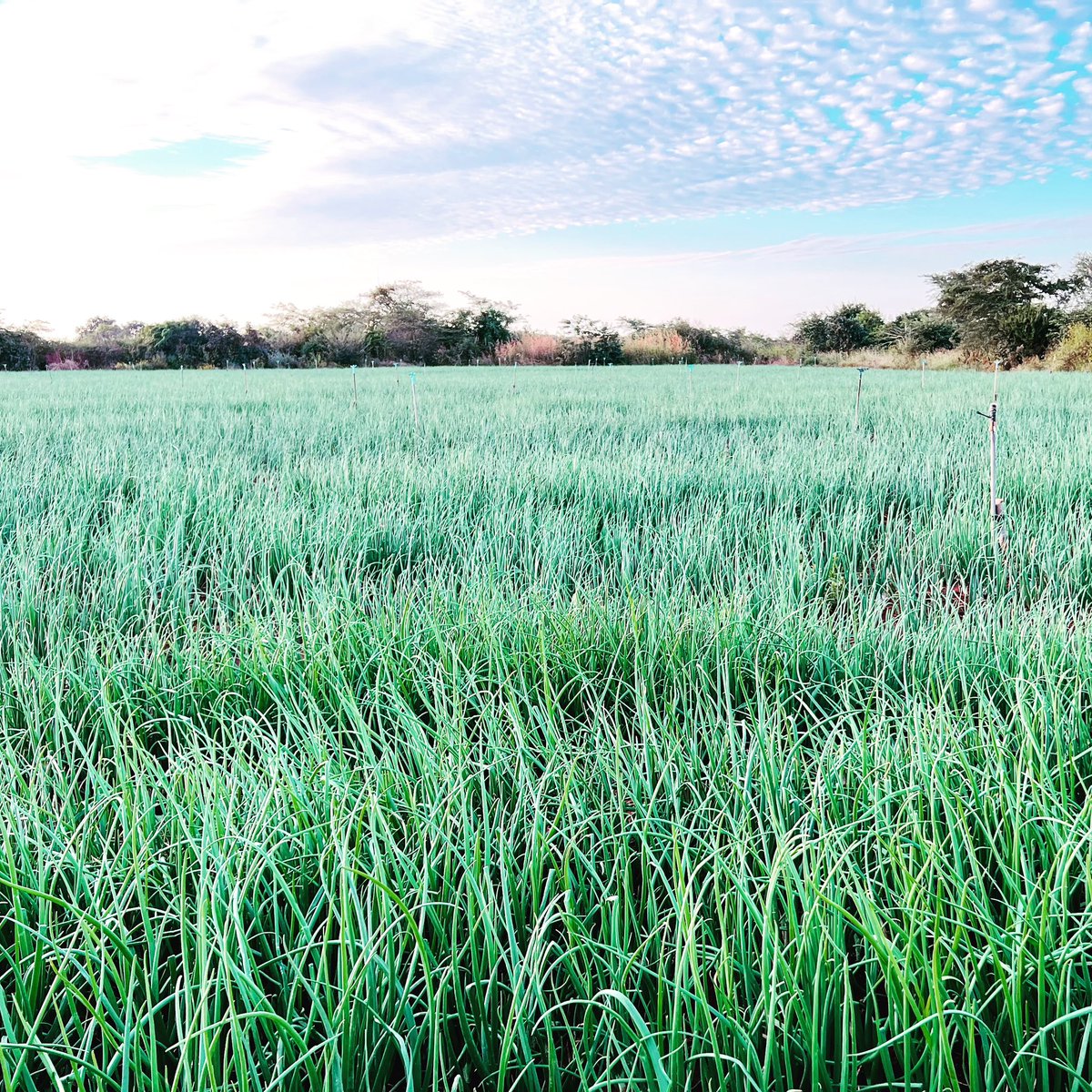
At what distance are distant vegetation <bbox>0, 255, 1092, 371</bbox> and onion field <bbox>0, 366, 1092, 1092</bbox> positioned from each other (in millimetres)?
23752

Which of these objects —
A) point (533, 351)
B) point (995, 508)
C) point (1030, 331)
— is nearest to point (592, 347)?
point (533, 351)

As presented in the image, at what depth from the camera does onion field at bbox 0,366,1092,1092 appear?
0.78 m

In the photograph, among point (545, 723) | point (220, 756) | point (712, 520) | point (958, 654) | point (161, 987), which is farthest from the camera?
point (712, 520)

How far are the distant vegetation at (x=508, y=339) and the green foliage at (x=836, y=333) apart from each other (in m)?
0.65

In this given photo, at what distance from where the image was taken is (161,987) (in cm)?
92

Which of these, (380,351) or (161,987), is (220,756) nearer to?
(161,987)

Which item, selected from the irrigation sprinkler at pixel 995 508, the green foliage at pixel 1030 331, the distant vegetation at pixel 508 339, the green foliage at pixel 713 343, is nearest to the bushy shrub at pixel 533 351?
→ the distant vegetation at pixel 508 339

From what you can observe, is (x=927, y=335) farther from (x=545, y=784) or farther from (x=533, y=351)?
(x=545, y=784)

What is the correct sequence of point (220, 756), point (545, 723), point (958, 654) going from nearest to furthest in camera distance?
point (545, 723), point (220, 756), point (958, 654)

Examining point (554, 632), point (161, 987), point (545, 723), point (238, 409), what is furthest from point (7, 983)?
point (238, 409)

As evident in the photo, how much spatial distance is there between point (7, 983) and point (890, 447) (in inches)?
191

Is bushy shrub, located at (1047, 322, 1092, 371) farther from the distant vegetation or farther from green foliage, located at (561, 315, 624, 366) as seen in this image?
green foliage, located at (561, 315, 624, 366)

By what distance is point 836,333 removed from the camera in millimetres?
35688

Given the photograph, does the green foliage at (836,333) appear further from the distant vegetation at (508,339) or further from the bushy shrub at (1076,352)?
the bushy shrub at (1076,352)
